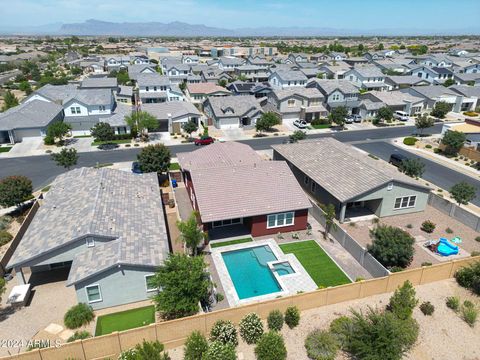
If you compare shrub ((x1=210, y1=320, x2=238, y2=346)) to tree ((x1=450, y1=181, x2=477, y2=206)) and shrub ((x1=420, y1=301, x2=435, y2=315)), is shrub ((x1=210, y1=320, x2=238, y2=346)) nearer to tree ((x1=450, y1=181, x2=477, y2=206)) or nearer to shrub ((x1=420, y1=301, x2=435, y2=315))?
shrub ((x1=420, y1=301, x2=435, y2=315))

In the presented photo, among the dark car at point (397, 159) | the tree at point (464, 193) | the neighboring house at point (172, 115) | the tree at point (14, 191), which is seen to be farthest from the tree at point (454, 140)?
the tree at point (14, 191)

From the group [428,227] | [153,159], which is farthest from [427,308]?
[153,159]

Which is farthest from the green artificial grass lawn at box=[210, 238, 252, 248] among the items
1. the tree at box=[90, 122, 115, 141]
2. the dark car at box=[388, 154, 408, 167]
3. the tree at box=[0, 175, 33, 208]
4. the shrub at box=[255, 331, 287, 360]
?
the tree at box=[90, 122, 115, 141]

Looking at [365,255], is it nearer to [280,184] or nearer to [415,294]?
[415,294]

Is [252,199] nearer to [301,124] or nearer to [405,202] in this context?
[405,202]

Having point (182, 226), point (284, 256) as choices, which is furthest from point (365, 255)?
point (182, 226)

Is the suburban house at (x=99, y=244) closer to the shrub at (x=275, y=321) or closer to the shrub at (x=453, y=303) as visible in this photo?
the shrub at (x=275, y=321)

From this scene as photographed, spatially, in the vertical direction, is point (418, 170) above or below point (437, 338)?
above
